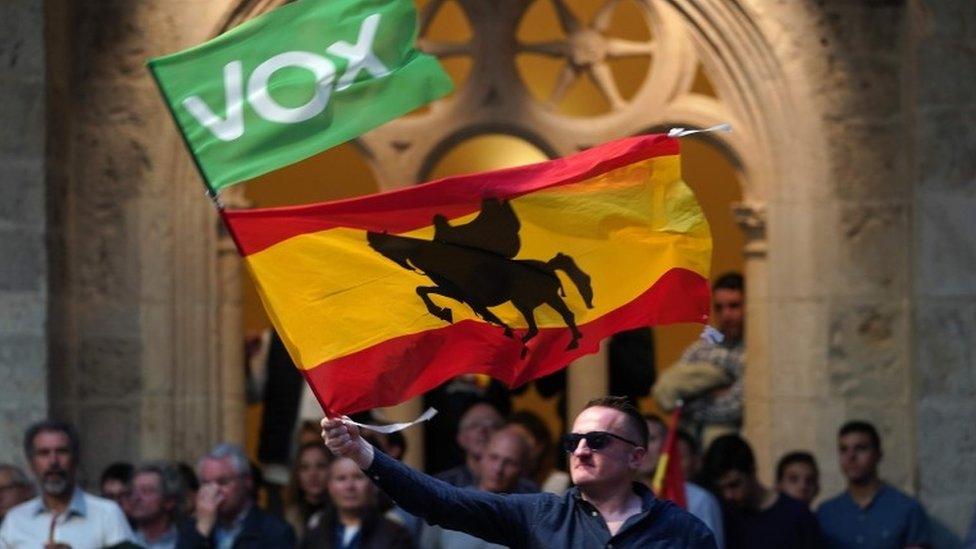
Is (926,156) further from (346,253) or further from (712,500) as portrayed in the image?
(346,253)

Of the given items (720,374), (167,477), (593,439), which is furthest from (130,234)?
(593,439)

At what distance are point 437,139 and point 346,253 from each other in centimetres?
542

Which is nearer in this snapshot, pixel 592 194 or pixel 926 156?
pixel 592 194

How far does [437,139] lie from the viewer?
12812mm

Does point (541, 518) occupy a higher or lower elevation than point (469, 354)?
lower

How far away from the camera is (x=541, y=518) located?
6.89m

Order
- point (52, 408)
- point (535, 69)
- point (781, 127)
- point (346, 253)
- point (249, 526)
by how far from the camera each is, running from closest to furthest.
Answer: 1. point (346, 253)
2. point (249, 526)
3. point (52, 408)
4. point (781, 127)
5. point (535, 69)

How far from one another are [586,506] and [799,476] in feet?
15.6

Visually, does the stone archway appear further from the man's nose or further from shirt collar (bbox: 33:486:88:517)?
the man's nose

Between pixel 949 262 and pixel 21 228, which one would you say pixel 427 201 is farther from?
pixel 949 262

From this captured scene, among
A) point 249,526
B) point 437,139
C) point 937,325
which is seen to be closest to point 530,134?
point 437,139

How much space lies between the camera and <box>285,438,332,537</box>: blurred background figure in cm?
1119

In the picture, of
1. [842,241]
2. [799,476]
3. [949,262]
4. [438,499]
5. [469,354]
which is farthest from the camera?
[842,241]

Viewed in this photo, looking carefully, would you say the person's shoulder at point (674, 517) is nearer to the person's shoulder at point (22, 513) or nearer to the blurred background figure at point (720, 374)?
the person's shoulder at point (22, 513)
